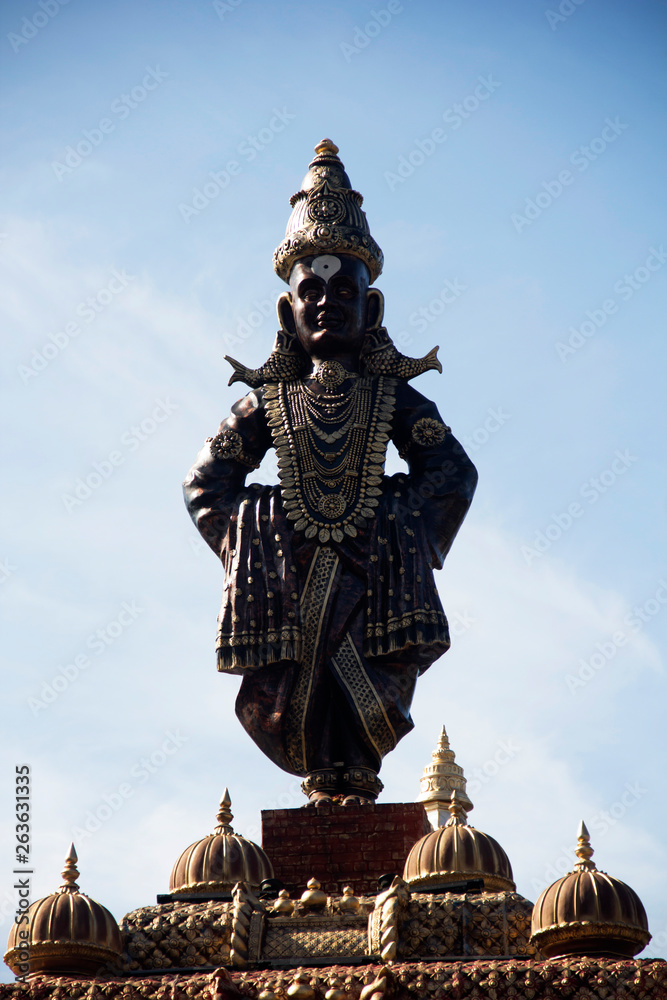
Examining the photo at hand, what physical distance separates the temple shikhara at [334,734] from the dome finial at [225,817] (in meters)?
0.01

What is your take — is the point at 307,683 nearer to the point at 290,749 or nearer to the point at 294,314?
the point at 290,749

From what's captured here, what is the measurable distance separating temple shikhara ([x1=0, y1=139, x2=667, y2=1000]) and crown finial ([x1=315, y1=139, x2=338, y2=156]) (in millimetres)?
16

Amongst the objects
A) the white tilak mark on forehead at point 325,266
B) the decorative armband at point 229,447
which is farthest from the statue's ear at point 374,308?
the decorative armband at point 229,447

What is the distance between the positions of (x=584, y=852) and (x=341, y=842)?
2359 mm

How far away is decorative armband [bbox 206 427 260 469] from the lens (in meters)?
14.7

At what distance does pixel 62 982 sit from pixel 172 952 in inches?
33.3

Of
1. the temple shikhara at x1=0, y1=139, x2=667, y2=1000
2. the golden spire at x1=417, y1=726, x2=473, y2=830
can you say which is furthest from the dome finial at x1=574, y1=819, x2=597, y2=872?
the golden spire at x1=417, y1=726, x2=473, y2=830

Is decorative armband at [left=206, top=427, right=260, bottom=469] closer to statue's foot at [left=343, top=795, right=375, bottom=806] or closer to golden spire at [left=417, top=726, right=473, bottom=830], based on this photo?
statue's foot at [left=343, top=795, right=375, bottom=806]

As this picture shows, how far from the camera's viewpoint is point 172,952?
38.3 feet

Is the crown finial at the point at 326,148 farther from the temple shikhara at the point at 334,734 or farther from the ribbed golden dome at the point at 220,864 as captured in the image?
the ribbed golden dome at the point at 220,864

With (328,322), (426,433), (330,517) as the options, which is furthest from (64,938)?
(328,322)

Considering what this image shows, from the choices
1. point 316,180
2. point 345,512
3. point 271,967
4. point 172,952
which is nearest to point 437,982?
point 271,967

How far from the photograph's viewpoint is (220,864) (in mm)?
12281

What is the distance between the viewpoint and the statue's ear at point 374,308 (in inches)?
602
